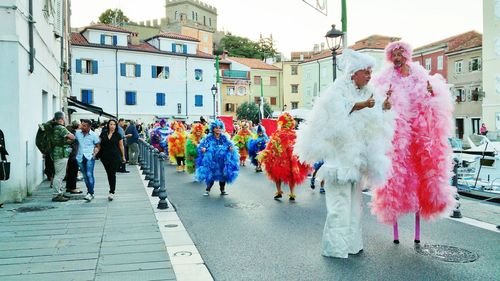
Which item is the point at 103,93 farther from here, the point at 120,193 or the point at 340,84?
the point at 340,84

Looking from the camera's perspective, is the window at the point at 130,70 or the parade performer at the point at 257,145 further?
the window at the point at 130,70

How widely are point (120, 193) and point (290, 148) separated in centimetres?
433

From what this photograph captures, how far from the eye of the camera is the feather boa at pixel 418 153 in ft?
19.4

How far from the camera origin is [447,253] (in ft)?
19.0

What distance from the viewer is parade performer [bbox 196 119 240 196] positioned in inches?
450

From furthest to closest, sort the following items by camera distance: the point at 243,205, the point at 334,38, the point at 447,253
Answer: the point at 334,38 → the point at 243,205 → the point at 447,253

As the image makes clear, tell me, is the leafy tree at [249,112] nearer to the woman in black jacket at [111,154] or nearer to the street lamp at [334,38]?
the street lamp at [334,38]

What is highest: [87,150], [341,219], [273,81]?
[273,81]

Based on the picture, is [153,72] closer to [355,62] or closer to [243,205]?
[243,205]

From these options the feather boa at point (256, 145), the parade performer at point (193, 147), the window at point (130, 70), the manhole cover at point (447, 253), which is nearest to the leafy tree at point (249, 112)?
the window at point (130, 70)

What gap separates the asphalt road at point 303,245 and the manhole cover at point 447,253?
8 cm

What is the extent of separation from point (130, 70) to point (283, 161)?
4692cm

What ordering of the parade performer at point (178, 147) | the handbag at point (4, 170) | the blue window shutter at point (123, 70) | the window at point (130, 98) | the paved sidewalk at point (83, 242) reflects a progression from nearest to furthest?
1. the paved sidewalk at point (83, 242)
2. the handbag at point (4, 170)
3. the parade performer at point (178, 147)
4. the blue window shutter at point (123, 70)
5. the window at point (130, 98)

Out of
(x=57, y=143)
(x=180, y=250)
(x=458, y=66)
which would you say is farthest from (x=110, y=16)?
(x=180, y=250)
